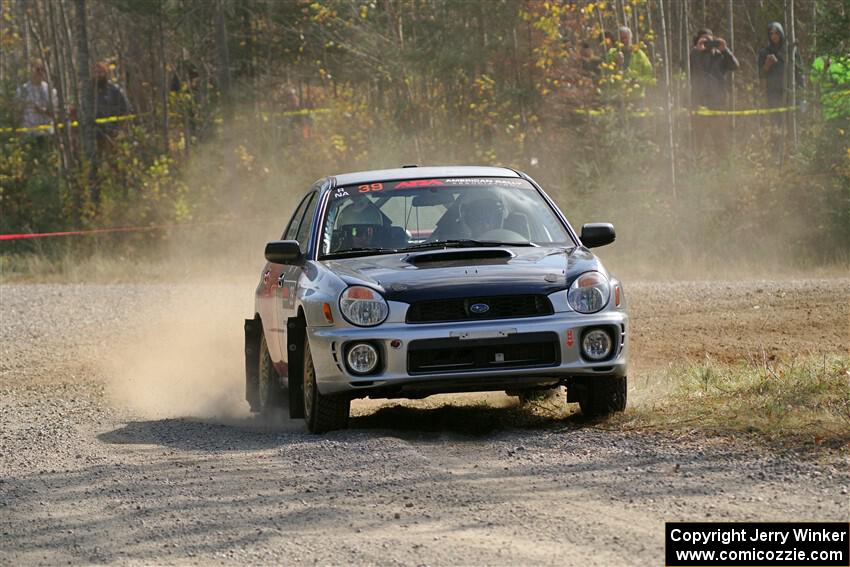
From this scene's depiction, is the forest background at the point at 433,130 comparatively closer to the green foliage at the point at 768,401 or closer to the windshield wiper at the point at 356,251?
the green foliage at the point at 768,401

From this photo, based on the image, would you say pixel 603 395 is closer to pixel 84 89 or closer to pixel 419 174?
pixel 419 174

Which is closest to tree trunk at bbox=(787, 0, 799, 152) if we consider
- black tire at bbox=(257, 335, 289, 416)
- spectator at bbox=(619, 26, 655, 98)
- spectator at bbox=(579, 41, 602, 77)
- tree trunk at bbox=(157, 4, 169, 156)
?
spectator at bbox=(619, 26, 655, 98)

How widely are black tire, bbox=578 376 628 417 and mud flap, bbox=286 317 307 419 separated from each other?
5.78ft

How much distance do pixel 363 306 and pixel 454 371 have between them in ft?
2.13

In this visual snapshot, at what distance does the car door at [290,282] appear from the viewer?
9.75m

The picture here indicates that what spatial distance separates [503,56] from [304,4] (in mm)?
6288

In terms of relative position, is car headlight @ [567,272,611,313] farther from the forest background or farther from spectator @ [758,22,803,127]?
spectator @ [758,22,803,127]

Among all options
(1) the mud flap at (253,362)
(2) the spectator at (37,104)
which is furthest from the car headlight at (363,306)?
(2) the spectator at (37,104)

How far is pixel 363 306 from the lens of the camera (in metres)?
8.65

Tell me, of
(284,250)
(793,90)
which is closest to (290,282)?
(284,250)

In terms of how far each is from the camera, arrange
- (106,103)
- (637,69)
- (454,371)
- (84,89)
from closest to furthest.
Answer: (454,371) → (637,69) → (84,89) → (106,103)

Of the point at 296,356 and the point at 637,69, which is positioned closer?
the point at 296,356

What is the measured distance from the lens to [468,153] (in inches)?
1160

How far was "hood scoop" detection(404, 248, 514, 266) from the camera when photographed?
29.7 feet
